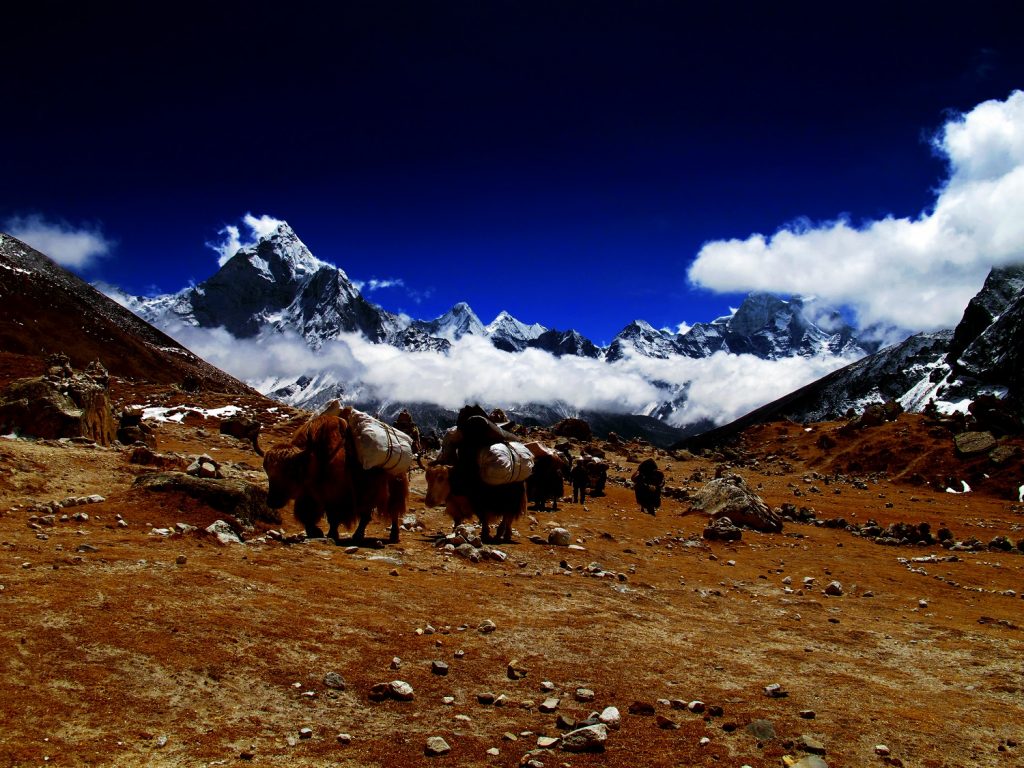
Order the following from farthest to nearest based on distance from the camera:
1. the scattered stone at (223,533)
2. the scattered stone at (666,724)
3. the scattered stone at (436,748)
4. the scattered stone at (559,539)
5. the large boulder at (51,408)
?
the large boulder at (51,408)
the scattered stone at (559,539)
the scattered stone at (223,533)
the scattered stone at (666,724)
the scattered stone at (436,748)

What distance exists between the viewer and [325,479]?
11438mm

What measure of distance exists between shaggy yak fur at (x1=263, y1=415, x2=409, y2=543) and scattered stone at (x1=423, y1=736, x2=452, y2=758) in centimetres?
769

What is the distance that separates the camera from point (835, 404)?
188 m

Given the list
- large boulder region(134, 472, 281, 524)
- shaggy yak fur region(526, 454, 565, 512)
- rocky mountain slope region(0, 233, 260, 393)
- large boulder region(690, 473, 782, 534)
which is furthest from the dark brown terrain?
rocky mountain slope region(0, 233, 260, 393)

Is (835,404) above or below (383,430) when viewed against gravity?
above

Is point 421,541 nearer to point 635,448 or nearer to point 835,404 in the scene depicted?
point 635,448

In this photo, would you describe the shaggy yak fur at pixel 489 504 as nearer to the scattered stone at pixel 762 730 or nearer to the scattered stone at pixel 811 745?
the scattered stone at pixel 762 730

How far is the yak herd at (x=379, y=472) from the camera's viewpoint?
1142 centimetres

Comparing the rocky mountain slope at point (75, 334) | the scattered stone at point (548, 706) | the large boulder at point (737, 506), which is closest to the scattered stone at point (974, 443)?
Answer: the large boulder at point (737, 506)

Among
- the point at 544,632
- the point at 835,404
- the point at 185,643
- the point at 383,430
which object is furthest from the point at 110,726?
the point at 835,404

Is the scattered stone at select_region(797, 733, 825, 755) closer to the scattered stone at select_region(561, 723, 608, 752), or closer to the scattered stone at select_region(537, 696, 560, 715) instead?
the scattered stone at select_region(561, 723, 608, 752)

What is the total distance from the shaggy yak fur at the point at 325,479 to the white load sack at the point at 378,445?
21 cm

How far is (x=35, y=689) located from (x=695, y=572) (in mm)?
11343

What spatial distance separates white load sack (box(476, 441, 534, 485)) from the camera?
13180mm
